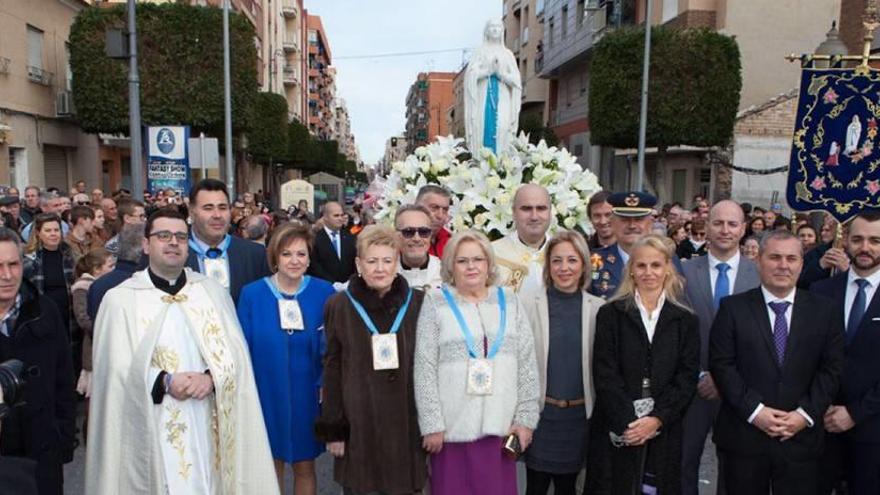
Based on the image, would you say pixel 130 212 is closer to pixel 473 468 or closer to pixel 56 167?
pixel 473 468

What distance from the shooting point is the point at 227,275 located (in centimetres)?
405

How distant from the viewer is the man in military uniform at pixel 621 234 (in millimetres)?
4051

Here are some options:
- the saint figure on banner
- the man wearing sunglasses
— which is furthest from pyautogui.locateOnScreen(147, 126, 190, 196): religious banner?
the saint figure on banner

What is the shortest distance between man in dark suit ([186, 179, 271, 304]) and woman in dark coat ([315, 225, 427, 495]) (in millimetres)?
1107

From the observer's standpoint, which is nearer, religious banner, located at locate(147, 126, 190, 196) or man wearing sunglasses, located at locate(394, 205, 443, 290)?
man wearing sunglasses, located at locate(394, 205, 443, 290)

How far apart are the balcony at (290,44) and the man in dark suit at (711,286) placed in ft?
152

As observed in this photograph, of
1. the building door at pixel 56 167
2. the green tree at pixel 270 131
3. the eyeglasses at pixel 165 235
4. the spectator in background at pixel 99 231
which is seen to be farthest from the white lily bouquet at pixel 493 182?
the green tree at pixel 270 131

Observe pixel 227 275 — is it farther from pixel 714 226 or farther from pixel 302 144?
pixel 302 144

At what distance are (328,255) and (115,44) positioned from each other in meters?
5.25

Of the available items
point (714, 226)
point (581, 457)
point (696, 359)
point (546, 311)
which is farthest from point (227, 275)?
point (714, 226)

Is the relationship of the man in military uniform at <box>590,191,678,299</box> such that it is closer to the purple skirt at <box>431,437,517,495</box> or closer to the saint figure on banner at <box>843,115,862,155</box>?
the purple skirt at <box>431,437,517,495</box>

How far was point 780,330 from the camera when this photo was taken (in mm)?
3324

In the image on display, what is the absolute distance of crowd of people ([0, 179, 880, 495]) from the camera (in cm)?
304

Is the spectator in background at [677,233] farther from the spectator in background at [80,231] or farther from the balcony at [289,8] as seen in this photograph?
the balcony at [289,8]
